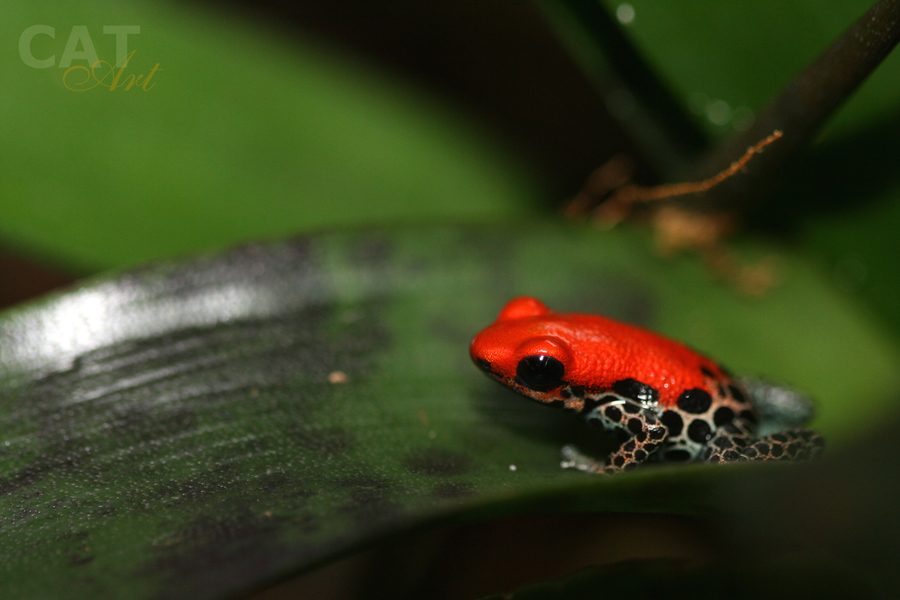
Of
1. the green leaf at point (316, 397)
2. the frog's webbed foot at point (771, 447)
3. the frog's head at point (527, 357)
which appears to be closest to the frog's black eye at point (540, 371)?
the frog's head at point (527, 357)

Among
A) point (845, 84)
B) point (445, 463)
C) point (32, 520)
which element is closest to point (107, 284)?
point (32, 520)

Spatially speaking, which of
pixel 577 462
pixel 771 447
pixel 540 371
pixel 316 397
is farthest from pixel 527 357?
pixel 771 447

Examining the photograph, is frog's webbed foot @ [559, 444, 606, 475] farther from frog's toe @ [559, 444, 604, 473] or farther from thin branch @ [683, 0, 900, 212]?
thin branch @ [683, 0, 900, 212]

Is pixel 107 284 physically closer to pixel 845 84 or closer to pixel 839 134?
pixel 845 84

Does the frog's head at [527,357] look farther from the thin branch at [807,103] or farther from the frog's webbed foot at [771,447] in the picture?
the thin branch at [807,103]

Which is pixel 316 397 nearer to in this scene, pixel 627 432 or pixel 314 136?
pixel 627 432

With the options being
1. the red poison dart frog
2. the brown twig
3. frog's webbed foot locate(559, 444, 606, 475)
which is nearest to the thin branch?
the brown twig

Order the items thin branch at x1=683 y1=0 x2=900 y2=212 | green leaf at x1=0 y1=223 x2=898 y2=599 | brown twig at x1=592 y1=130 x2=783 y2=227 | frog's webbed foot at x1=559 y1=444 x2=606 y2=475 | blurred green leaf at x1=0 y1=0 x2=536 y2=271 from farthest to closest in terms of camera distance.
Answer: blurred green leaf at x1=0 y1=0 x2=536 y2=271 → brown twig at x1=592 y1=130 x2=783 y2=227 → frog's webbed foot at x1=559 y1=444 x2=606 y2=475 → thin branch at x1=683 y1=0 x2=900 y2=212 → green leaf at x1=0 y1=223 x2=898 y2=599

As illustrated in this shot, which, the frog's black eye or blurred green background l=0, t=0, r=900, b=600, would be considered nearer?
the frog's black eye
